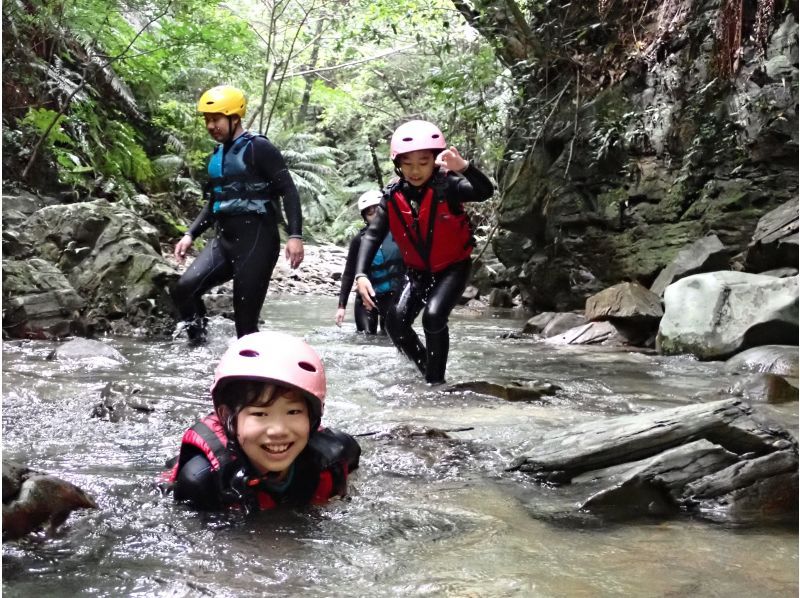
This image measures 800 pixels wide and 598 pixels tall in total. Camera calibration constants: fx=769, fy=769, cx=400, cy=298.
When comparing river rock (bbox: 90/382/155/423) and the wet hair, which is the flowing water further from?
the wet hair

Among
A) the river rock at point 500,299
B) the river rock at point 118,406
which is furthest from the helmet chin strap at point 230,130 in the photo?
the river rock at point 500,299

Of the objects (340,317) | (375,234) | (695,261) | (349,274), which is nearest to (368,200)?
(349,274)

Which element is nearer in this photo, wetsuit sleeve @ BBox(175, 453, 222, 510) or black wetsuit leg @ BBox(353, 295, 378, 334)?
wetsuit sleeve @ BBox(175, 453, 222, 510)

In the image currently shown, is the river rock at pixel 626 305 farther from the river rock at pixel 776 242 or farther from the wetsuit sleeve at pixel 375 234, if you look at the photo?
the wetsuit sleeve at pixel 375 234

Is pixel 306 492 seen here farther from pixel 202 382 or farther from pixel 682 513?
pixel 202 382

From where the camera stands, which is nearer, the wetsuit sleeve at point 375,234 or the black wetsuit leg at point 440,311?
the black wetsuit leg at point 440,311

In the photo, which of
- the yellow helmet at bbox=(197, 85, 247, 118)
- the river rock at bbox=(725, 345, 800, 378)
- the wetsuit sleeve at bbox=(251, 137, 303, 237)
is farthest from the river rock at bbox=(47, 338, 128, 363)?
the river rock at bbox=(725, 345, 800, 378)

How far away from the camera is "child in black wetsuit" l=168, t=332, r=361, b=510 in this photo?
279cm

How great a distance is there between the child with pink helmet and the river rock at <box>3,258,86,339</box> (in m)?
3.70

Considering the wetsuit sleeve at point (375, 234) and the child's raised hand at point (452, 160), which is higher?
the child's raised hand at point (452, 160)

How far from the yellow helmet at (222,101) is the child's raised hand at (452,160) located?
171 cm

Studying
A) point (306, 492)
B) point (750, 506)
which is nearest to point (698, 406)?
point (750, 506)

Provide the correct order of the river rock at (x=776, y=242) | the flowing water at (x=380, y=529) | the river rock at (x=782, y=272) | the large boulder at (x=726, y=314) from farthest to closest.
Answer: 1. the river rock at (x=776, y=242)
2. the river rock at (x=782, y=272)
3. the large boulder at (x=726, y=314)
4. the flowing water at (x=380, y=529)

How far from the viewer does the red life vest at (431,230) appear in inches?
212
